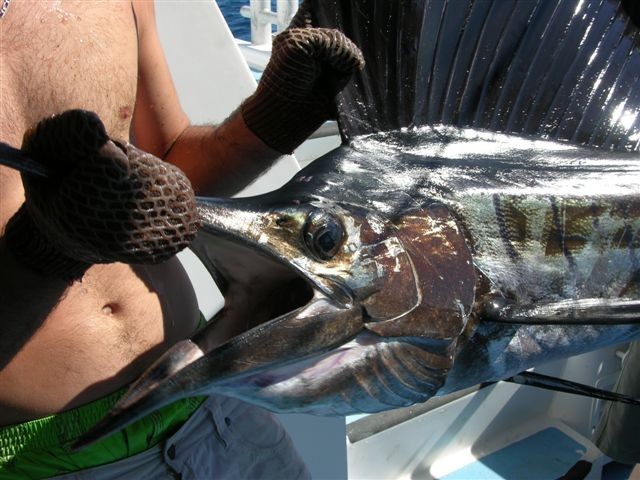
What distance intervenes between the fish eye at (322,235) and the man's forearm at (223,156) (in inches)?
24.9

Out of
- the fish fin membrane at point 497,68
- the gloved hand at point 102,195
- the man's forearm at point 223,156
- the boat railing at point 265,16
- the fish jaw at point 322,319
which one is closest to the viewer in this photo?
the gloved hand at point 102,195

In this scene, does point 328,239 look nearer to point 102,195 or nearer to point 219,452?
point 102,195

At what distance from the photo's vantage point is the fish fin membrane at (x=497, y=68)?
1486mm

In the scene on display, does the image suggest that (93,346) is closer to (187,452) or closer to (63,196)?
(187,452)

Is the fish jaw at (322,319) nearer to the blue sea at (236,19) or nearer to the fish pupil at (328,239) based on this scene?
the fish pupil at (328,239)

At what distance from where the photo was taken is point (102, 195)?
3.07 feet

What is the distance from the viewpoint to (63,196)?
3.06 feet

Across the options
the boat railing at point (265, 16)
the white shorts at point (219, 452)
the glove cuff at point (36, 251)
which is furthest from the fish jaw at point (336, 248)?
the boat railing at point (265, 16)

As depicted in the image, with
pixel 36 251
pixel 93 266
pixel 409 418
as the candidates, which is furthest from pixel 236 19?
pixel 36 251

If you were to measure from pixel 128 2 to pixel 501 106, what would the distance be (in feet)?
3.35

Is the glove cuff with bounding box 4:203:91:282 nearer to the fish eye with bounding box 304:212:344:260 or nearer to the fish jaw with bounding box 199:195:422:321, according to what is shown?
the fish jaw with bounding box 199:195:422:321

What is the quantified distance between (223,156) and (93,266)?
0.50 meters

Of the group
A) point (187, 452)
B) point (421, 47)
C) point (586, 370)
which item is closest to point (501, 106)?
point (421, 47)

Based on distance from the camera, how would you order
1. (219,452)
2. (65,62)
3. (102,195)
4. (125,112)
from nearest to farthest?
(102,195), (65,62), (125,112), (219,452)
